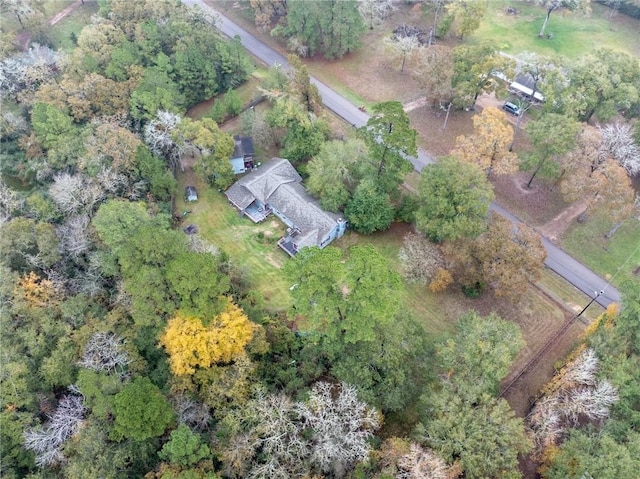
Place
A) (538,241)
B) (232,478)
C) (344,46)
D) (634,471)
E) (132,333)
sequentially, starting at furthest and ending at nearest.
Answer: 1. (344,46)
2. (538,241)
3. (132,333)
4. (232,478)
5. (634,471)

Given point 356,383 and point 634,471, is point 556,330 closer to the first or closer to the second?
point 634,471

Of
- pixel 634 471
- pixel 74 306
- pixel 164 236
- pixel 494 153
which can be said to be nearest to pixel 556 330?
pixel 634 471

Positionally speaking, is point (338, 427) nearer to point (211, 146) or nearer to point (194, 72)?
point (211, 146)

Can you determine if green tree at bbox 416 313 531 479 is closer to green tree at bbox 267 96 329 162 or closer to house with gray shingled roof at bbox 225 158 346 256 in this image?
house with gray shingled roof at bbox 225 158 346 256

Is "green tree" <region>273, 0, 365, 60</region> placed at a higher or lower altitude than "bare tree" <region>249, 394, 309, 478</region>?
higher

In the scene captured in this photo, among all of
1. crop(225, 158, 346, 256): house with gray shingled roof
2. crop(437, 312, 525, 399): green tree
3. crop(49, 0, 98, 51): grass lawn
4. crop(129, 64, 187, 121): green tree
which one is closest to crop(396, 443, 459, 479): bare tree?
crop(437, 312, 525, 399): green tree

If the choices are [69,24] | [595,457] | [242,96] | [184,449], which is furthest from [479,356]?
[69,24]

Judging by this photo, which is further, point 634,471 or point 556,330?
point 556,330
